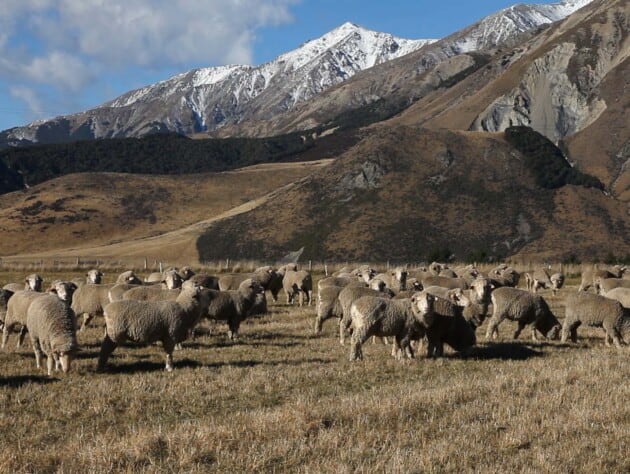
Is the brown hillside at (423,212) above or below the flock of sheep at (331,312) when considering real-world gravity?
above

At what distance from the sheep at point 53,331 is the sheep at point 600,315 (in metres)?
12.5

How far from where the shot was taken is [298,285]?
2847 cm

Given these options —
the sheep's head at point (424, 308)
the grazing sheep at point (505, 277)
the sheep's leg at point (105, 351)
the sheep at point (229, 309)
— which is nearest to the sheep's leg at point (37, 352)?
the sheep's leg at point (105, 351)

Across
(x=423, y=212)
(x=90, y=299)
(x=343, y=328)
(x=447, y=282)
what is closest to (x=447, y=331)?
(x=343, y=328)

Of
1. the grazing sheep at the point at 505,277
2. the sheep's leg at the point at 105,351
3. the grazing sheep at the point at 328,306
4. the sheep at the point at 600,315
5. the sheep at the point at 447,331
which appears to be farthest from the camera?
the grazing sheep at the point at 505,277

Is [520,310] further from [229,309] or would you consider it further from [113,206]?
[113,206]

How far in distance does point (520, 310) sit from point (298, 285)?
11.9 meters

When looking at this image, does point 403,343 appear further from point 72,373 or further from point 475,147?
point 475,147

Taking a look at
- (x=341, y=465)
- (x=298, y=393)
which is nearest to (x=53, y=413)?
(x=298, y=393)

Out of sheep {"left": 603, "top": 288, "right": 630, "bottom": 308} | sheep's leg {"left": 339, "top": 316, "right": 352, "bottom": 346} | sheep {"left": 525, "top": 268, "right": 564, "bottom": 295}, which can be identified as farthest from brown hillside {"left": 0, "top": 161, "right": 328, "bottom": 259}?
sheep's leg {"left": 339, "top": 316, "right": 352, "bottom": 346}

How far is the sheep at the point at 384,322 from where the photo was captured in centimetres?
1482

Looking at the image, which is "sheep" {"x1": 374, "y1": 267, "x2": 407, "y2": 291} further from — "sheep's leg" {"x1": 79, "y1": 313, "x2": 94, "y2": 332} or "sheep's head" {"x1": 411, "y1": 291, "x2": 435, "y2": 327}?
"sheep's leg" {"x1": 79, "y1": 313, "x2": 94, "y2": 332}

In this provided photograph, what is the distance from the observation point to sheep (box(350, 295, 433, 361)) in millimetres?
14820

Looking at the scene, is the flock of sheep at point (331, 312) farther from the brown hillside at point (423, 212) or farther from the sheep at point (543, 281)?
the brown hillside at point (423, 212)
